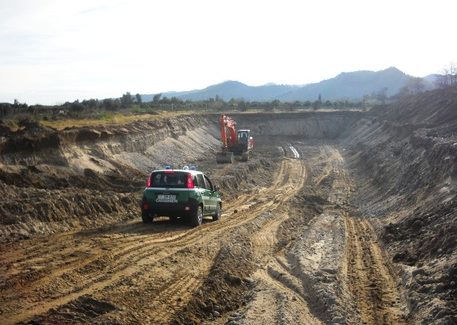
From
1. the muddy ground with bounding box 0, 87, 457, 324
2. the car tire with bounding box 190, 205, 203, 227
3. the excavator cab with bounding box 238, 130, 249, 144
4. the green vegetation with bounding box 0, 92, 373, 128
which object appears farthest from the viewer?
the excavator cab with bounding box 238, 130, 249, 144

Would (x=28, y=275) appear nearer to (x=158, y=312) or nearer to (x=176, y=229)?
(x=158, y=312)

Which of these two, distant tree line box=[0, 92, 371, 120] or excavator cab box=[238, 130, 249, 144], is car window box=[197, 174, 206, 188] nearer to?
distant tree line box=[0, 92, 371, 120]

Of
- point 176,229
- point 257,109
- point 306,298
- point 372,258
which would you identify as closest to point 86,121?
point 176,229

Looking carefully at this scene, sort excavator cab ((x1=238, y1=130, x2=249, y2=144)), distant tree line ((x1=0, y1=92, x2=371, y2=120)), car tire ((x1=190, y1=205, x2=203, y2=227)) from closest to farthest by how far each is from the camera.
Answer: car tire ((x1=190, y1=205, x2=203, y2=227)) < distant tree line ((x1=0, y1=92, x2=371, y2=120)) < excavator cab ((x1=238, y1=130, x2=249, y2=144))

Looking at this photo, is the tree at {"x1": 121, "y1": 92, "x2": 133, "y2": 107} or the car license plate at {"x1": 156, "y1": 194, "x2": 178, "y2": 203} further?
the tree at {"x1": 121, "y1": 92, "x2": 133, "y2": 107}

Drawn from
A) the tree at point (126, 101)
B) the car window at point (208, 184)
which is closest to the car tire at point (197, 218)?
the car window at point (208, 184)

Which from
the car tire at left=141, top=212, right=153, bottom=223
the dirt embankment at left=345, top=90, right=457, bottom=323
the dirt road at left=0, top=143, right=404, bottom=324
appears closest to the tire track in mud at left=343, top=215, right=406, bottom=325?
the dirt road at left=0, top=143, right=404, bottom=324

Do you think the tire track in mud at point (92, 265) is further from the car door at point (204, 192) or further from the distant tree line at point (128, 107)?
the distant tree line at point (128, 107)

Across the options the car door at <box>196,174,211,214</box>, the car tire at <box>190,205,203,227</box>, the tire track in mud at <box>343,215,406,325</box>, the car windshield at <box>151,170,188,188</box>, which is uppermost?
the car windshield at <box>151,170,188,188</box>

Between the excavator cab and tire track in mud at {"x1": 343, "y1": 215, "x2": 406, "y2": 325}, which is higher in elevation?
the excavator cab

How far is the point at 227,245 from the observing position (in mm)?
13500

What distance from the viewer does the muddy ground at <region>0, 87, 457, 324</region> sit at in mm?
8977

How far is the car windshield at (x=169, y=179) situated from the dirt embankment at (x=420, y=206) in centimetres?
611

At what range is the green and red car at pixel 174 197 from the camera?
15609mm
